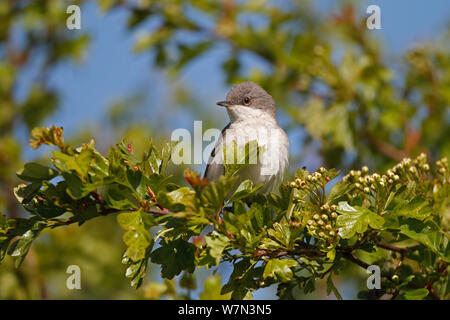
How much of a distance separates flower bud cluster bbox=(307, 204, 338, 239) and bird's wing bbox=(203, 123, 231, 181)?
6.63 ft

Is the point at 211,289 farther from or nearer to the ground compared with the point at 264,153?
nearer to the ground

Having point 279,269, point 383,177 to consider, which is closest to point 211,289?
point 279,269

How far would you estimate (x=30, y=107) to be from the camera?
21.7 ft

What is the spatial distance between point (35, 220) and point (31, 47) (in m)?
5.33

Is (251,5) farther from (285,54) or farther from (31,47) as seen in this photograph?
(31,47)

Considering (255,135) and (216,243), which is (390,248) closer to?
(216,243)

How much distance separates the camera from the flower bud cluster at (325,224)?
2352mm

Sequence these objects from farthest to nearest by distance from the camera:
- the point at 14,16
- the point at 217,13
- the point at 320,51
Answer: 1. the point at 14,16
2. the point at 217,13
3. the point at 320,51

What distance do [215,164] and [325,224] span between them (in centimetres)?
219

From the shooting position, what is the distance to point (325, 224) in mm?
2389

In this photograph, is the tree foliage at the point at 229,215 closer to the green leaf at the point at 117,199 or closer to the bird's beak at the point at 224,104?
the green leaf at the point at 117,199

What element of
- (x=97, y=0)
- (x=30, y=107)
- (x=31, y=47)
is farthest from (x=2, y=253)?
(x=31, y=47)

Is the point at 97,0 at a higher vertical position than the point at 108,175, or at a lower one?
higher

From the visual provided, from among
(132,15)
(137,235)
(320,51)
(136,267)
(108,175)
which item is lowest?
(136,267)
